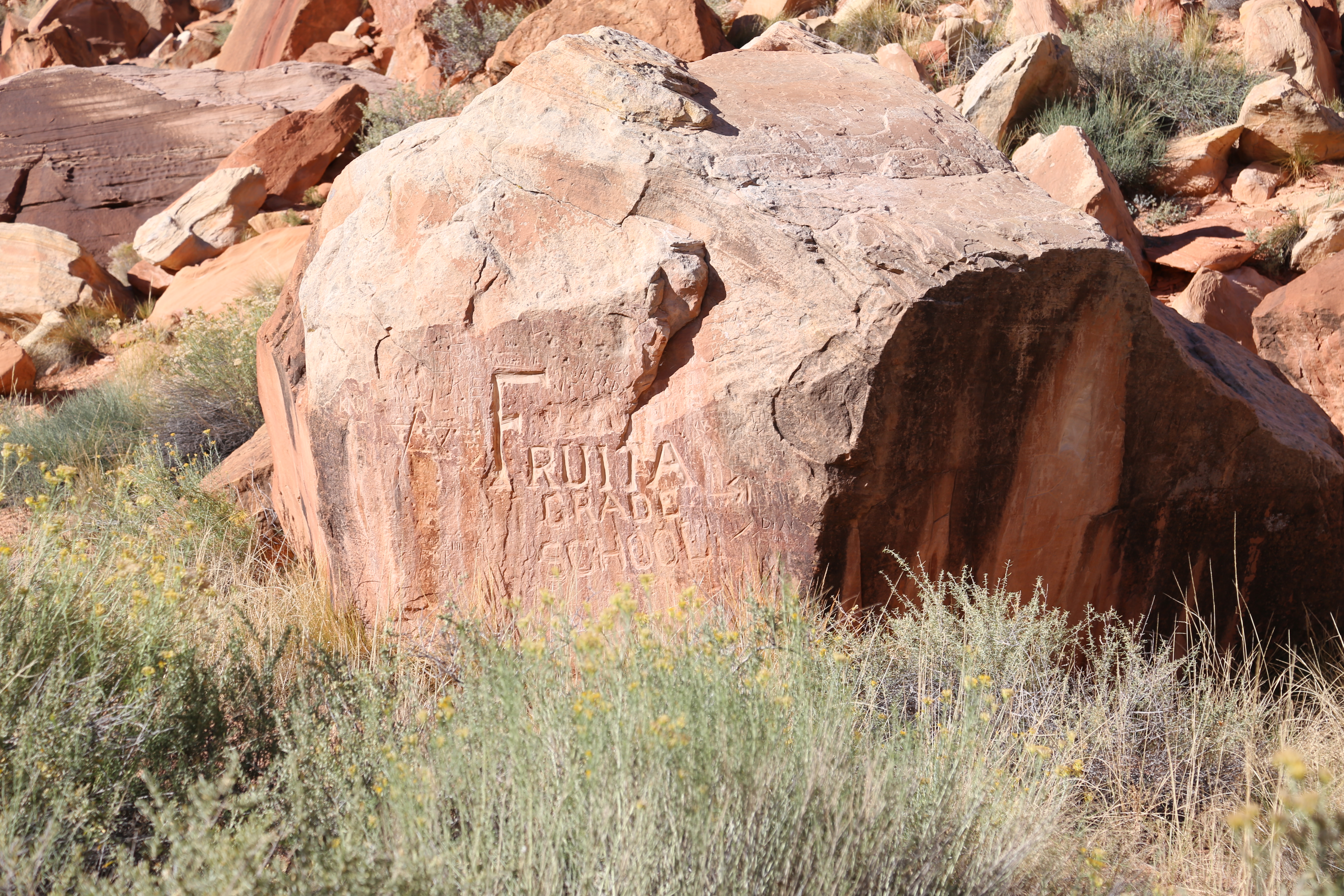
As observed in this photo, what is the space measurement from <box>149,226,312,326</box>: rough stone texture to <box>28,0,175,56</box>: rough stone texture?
330 inches

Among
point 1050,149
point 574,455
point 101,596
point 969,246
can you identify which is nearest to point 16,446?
point 101,596

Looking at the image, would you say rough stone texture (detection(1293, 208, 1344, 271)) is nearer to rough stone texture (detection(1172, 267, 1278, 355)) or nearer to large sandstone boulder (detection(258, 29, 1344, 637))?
rough stone texture (detection(1172, 267, 1278, 355))

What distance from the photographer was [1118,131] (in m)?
8.52

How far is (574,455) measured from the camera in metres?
3.16

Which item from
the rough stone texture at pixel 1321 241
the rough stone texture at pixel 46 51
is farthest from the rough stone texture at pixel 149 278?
the rough stone texture at pixel 1321 241

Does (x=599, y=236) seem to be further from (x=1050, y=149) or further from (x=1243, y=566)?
(x=1050, y=149)

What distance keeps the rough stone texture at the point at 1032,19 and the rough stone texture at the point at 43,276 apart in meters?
9.42

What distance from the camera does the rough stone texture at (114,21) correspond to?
15188mm

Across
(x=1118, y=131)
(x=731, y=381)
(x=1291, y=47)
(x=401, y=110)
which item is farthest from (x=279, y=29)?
(x=731, y=381)

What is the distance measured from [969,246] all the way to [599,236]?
1.21 m

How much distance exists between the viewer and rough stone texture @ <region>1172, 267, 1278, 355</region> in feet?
20.3

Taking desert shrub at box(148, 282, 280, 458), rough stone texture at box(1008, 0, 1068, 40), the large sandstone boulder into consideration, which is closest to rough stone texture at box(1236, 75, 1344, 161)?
rough stone texture at box(1008, 0, 1068, 40)

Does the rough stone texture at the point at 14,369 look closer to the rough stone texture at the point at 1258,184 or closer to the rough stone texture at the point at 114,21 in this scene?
the rough stone texture at the point at 114,21

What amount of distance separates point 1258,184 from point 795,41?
5666 millimetres
